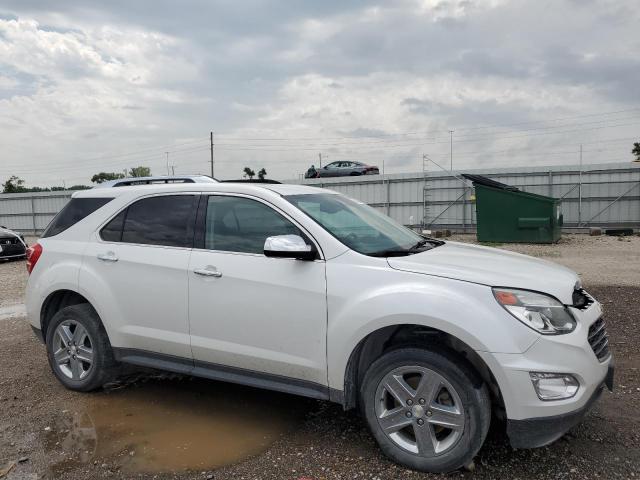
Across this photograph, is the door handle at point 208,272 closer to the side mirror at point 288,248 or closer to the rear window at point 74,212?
the side mirror at point 288,248

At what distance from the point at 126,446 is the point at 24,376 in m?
2.11

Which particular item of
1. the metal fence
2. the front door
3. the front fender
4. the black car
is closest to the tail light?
the front door

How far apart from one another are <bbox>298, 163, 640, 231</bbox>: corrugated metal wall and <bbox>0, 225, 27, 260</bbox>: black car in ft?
40.9

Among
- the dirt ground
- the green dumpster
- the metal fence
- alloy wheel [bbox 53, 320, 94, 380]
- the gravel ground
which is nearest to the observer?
the dirt ground

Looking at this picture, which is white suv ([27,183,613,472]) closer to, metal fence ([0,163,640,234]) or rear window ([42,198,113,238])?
rear window ([42,198,113,238])

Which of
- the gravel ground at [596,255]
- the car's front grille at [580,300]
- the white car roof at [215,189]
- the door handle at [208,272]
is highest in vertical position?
the white car roof at [215,189]

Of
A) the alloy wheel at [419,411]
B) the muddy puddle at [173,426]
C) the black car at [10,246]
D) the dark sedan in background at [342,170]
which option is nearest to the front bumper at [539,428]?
the alloy wheel at [419,411]

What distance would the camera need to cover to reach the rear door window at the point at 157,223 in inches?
160

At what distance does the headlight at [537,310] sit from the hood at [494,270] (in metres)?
0.04

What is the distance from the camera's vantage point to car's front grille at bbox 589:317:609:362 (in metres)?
3.04

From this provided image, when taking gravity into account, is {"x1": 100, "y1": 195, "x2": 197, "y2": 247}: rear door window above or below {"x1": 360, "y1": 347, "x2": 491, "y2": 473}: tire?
above

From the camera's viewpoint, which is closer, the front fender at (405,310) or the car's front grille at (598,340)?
the front fender at (405,310)

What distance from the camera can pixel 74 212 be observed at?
4691 millimetres

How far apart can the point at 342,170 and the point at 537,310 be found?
28377mm
